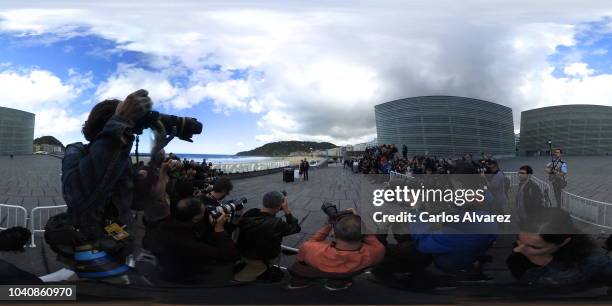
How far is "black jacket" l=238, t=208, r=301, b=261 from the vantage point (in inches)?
78.8

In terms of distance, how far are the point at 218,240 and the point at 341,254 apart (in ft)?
2.65

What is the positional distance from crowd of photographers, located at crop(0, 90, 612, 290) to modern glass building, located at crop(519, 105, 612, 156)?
238 cm

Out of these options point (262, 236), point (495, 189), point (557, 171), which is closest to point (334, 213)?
point (262, 236)

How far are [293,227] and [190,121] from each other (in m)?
0.98

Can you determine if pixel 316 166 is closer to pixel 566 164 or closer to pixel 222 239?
pixel 566 164

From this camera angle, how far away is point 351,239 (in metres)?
1.95

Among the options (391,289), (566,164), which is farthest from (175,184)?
(566,164)

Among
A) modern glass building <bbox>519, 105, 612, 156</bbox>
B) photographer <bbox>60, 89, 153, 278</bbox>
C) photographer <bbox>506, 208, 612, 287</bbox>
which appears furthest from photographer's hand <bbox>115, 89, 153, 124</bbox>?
modern glass building <bbox>519, 105, 612, 156</bbox>

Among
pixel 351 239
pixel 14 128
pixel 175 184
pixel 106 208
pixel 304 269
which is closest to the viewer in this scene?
pixel 106 208

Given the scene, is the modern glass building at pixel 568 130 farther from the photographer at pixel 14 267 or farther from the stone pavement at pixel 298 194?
the photographer at pixel 14 267

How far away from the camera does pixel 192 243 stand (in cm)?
174

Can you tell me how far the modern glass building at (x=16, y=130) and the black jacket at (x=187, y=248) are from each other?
1.65m

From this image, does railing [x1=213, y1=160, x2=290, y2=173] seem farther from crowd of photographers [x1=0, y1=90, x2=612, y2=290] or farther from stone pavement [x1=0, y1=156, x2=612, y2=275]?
crowd of photographers [x1=0, y1=90, x2=612, y2=290]

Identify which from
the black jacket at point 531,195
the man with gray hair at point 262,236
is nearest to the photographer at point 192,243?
the man with gray hair at point 262,236
